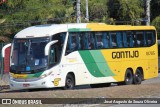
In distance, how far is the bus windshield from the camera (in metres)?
22.8

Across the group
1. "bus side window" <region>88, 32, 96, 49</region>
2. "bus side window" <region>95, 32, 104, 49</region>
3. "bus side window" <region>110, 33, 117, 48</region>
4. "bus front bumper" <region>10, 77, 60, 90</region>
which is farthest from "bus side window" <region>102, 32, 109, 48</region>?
"bus front bumper" <region>10, 77, 60, 90</region>

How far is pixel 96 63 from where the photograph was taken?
1022 inches

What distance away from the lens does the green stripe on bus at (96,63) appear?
25.3 meters

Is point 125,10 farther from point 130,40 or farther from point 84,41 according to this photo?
point 84,41

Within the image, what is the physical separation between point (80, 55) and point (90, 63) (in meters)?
1.06

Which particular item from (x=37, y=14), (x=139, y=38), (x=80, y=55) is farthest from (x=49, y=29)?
(x=37, y=14)

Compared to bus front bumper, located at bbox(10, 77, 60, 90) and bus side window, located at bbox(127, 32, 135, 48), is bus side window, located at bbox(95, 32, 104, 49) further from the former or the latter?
bus front bumper, located at bbox(10, 77, 60, 90)

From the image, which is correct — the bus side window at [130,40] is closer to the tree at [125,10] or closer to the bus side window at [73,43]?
the bus side window at [73,43]

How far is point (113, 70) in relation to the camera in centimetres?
2714

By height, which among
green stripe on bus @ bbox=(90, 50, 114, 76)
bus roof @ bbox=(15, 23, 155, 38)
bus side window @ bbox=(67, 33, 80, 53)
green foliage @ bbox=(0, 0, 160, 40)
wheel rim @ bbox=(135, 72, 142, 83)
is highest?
green foliage @ bbox=(0, 0, 160, 40)

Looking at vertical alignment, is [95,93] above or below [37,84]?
below

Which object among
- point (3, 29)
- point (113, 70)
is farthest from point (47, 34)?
point (3, 29)

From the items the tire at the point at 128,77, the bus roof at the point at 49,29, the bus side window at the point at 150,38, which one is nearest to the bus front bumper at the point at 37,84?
the bus roof at the point at 49,29

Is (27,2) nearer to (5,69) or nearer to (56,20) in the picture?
(56,20)
